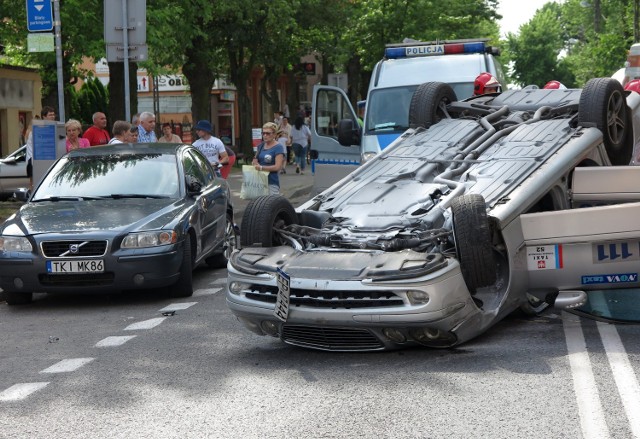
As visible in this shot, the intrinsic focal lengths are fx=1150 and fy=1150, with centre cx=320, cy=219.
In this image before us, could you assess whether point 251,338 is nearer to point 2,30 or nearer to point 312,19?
point 2,30

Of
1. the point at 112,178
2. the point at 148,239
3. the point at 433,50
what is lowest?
the point at 148,239

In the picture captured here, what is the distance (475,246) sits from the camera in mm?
7730

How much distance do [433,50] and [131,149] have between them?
22.8 ft

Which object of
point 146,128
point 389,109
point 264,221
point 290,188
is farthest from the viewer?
point 290,188

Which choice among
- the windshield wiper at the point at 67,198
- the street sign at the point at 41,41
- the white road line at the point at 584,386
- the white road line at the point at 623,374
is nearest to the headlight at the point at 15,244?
the windshield wiper at the point at 67,198

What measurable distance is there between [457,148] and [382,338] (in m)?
2.53

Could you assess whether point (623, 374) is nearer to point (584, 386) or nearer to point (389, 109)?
point (584, 386)

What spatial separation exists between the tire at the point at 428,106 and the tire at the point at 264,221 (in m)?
2.20

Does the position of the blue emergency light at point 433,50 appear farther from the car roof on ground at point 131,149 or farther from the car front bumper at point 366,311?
the car front bumper at point 366,311

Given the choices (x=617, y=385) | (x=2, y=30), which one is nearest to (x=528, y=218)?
(x=617, y=385)

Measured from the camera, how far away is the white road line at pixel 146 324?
9719mm

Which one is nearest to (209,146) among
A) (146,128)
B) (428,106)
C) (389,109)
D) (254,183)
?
(146,128)

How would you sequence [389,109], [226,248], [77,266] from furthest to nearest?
1. [389,109]
2. [226,248]
3. [77,266]

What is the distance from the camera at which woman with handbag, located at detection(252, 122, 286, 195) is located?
14883 mm
